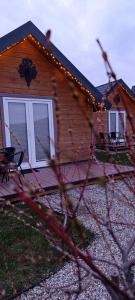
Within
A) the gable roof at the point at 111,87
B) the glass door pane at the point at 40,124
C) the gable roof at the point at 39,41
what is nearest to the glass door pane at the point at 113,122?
the gable roof at the point at 111,87

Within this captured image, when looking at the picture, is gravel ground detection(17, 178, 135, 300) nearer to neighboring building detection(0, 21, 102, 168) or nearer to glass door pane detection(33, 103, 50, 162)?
neighboring building detection(0, 21, 102, 168)

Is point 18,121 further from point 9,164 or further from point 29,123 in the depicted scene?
point 9,164

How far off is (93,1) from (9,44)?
4382 millimetres

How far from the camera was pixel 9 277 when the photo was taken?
9.52 ft

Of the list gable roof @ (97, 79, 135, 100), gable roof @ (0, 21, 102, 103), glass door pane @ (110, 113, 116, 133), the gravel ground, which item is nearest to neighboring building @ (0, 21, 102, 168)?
gable roof @ (0, 21, 102, 103)

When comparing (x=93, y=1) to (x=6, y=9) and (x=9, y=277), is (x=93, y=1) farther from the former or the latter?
(x=6, y=9)

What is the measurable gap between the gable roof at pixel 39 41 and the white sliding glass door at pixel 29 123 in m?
1.22

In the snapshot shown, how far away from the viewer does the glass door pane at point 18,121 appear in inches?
305

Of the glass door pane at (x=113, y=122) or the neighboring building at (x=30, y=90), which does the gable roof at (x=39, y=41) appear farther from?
the glass door pane at (x=113, y=122)

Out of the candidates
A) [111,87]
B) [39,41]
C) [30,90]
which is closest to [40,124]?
[30,90]

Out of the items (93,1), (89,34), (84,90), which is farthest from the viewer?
(84,90)

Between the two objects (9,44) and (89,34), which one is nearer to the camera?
(89,34)

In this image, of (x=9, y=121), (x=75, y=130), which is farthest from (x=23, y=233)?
(x=75, y=130)

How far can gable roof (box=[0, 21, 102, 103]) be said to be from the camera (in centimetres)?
708
